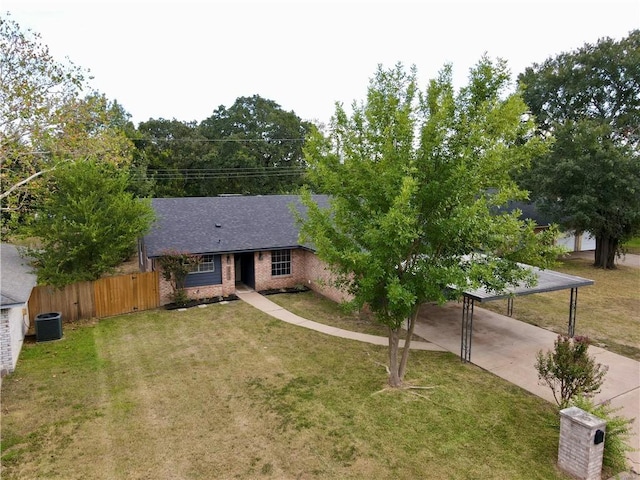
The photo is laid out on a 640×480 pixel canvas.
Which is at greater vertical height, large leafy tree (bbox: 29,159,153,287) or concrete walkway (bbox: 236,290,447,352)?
large leafy tree (bbox: 29,159,153,287)

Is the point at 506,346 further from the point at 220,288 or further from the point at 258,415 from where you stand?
the point at 220,288

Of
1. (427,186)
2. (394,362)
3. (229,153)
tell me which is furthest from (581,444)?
(229,153)

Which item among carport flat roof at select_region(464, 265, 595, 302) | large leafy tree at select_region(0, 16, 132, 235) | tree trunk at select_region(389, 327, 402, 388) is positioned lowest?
tree trunk at select_region(389, 327, 402, 388)

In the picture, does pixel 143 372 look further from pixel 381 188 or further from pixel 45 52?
pixel 45 52

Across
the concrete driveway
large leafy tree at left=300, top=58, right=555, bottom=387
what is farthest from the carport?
large leafy tree at left=300, top=58, right=555, bottom=387

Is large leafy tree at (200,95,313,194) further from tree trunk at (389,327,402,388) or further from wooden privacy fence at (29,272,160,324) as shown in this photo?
tree trunk at (389,327,402,388)

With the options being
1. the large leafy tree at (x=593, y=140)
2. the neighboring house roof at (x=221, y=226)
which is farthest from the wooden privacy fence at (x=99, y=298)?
the large leafy tree at (x=593, y=140)
